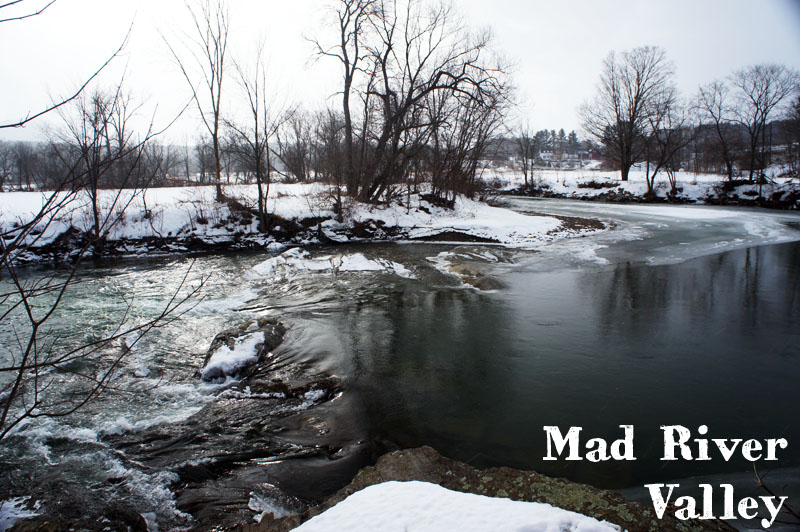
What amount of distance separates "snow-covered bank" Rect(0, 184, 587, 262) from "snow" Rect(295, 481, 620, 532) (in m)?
19.0

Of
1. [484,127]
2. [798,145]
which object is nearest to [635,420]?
[484,127]

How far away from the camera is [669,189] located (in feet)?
140

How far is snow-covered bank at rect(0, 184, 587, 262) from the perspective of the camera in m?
20.7

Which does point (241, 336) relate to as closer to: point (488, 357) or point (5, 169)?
point (488, 357)

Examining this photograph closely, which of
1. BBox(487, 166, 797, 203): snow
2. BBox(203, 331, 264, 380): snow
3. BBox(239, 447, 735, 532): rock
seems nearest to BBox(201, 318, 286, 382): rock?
BBox(203, 331, 264, 380): snow

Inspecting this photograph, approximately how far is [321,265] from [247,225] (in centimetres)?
827

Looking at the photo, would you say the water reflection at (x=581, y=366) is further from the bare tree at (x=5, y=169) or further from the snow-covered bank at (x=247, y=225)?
the snow-covered bank at (x=247, y=225)

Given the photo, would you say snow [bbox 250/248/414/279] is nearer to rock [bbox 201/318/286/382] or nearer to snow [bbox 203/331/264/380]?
rock [bbox 201/318/286/382]

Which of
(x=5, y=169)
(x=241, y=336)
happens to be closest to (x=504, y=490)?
(x=5, y=169)

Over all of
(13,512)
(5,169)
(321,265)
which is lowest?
(13,512)

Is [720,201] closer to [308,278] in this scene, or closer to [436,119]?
[436,119]

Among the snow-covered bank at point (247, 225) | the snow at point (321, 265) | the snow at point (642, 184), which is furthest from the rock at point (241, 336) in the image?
the snow at point (642, 184)

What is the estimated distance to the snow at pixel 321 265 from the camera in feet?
52.2

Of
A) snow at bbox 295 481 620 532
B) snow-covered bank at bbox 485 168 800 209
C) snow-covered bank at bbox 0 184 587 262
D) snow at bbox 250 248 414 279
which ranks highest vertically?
snow-covered bank at bbox 485 168 800 209
